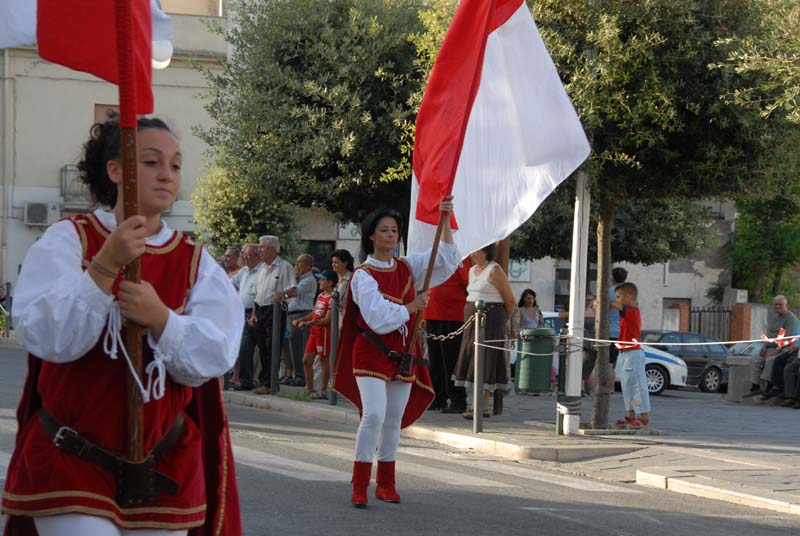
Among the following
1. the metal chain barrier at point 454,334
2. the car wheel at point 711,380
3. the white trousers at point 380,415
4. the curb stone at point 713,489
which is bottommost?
the car wheel at point 711,380

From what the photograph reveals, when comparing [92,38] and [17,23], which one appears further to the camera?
[17,23]

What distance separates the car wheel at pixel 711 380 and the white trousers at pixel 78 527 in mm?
24206

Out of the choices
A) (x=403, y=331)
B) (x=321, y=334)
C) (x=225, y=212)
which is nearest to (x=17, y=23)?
(x=403, y=331)

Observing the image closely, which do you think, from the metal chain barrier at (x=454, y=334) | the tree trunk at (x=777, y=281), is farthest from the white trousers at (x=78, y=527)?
the tree trunk at (x=777, y=281)

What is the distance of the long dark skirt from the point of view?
1342 centimetres

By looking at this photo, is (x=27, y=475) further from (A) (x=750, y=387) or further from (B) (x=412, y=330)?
(A) (x=750, y=387)

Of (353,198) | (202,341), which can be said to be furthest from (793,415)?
(202,341)

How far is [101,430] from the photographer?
329 cm

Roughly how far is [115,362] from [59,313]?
0.79 feet

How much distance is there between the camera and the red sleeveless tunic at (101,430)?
3.23 metres

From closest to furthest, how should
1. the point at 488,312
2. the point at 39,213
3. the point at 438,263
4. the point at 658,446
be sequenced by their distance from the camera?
the point at 438,263 < the point at 658,446 < the point at 488,312 < the point at 39,213

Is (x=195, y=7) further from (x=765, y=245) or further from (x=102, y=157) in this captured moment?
(x=102, y=157)

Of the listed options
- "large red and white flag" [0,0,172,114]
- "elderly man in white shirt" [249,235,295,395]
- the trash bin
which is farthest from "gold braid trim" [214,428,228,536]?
"elderly man in white shirt" [249,235,295,395]

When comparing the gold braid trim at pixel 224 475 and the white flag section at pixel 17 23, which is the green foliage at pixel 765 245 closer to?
the white flag section at pixel 17 23
